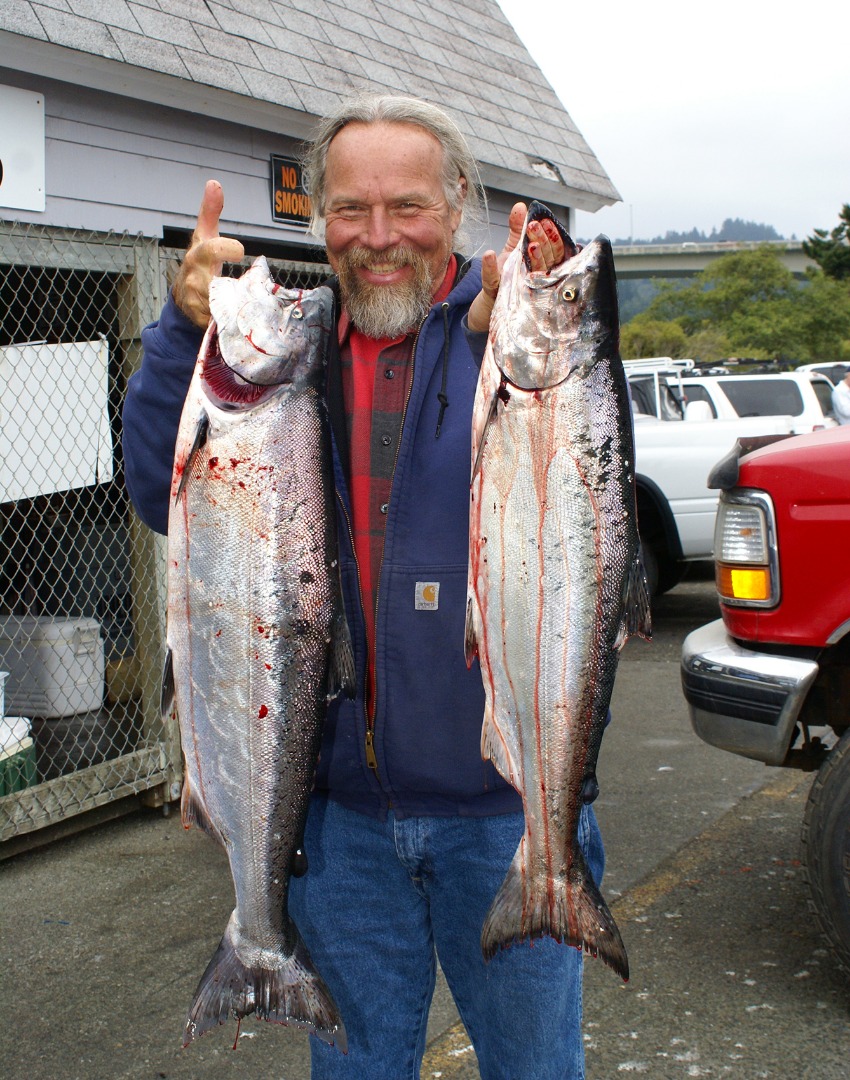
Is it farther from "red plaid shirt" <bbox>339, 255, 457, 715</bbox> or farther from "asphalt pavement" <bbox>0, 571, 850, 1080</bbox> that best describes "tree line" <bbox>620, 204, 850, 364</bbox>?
"red plaid shirt" <bbox>339, 255, 457, 715</bbox>

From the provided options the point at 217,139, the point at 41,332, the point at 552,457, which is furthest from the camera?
the point at 41,332

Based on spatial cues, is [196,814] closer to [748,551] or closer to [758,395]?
[748,551]

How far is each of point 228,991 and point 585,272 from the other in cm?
144

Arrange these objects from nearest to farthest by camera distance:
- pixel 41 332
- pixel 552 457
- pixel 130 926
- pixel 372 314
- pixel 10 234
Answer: pixel 552 457, pixel 372 314, pixel 130 926, pixel 10 234, pixel 41 332

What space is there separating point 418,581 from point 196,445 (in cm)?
51

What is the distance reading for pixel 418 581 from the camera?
2092mm

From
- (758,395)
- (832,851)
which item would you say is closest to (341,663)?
(832,851)

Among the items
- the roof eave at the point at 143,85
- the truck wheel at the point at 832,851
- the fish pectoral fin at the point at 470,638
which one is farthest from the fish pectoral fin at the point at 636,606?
the roof eave at the point at 143,85

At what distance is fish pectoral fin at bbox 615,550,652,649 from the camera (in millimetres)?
1956

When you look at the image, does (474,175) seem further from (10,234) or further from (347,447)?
(10,234)

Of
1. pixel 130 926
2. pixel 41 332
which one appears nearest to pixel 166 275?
pixel 41 332

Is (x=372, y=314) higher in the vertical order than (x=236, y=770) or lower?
higher

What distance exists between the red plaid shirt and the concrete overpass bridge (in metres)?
67.7

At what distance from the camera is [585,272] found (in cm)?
188
